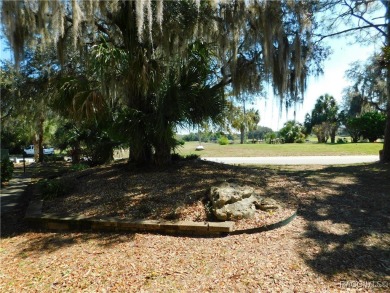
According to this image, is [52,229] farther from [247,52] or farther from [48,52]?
[48,52]

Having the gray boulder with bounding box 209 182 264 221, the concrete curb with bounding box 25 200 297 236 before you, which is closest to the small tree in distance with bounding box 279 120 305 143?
the gray boulder with bounding box 209 182 264 221

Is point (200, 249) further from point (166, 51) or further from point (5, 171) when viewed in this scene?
point (5, 171)

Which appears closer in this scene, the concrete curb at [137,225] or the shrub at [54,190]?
the concrete curb at [137,225]

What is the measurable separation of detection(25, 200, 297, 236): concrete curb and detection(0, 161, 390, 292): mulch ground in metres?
0.12

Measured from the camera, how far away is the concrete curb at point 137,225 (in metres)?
3.65

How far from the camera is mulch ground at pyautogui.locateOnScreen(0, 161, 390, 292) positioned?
8.51ft

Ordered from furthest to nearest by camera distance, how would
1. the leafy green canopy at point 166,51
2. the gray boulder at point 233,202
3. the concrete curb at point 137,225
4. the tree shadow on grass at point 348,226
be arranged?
the leafy green canopy at point 166,51 → the gray boulder at point 233,202 → the concrete curb at point 137,225 → the tree shadow on grass at point 348,226

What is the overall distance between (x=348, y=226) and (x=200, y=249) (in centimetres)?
209

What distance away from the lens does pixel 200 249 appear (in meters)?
3.24

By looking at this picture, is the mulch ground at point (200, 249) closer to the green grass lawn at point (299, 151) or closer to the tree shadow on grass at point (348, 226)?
the tree shadow on grass at point (348, 226)

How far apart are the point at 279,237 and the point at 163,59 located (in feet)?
14.0

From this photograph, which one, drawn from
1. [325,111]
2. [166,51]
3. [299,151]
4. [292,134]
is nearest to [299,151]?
[299,151]

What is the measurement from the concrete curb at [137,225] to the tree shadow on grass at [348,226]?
536mm

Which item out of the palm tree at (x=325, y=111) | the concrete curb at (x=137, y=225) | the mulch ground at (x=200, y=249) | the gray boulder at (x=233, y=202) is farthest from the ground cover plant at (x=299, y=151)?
the palm tree at (x=325, y=111)
